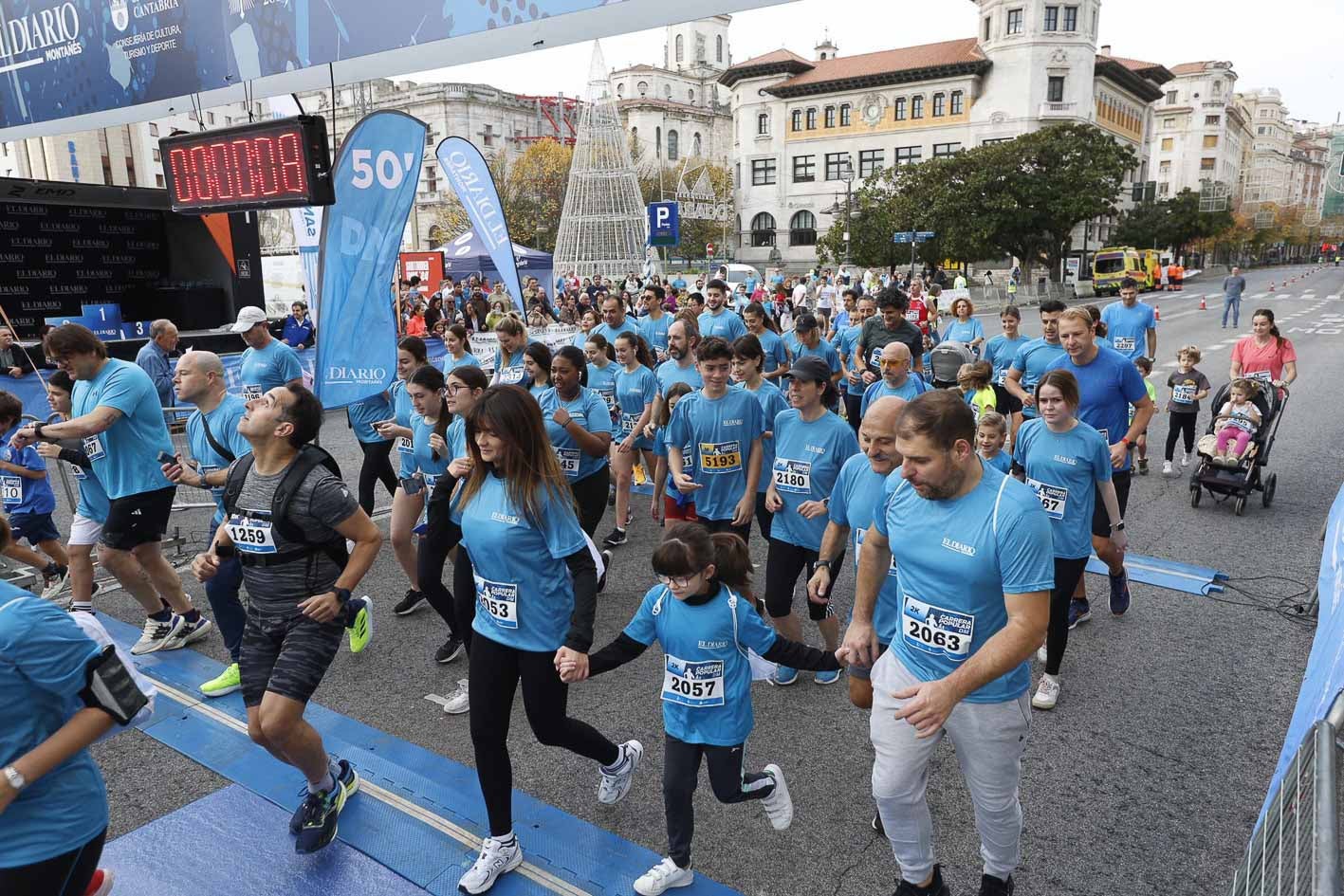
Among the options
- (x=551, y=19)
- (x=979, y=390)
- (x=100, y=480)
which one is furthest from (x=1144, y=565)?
(x=100, y=480)

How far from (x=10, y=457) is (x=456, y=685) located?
4.23 m

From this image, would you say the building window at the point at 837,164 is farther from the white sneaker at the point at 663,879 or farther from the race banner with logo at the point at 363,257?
the white sneaker at the point at 663,879

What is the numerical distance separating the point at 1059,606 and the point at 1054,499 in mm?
601

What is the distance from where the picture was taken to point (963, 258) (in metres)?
50.2

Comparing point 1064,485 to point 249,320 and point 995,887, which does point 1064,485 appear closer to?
point 995,887

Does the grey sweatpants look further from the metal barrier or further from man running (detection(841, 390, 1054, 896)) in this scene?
the metal barrier

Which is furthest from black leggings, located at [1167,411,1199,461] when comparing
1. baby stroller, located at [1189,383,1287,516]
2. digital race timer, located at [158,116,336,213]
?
digital race timer, located at [158,116,336,213]

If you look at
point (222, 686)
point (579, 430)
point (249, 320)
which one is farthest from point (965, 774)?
point (249, 320)

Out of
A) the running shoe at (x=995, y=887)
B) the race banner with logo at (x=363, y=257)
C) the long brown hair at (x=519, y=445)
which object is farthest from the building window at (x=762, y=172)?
the running shoe at (x=995, y=887)

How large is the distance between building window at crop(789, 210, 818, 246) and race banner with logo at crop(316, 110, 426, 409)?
7167 centimetres

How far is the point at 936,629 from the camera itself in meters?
2.89

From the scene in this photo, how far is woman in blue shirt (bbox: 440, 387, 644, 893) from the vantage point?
322 cm

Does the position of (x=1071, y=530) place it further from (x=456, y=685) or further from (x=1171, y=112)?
(x=1171, y=112)

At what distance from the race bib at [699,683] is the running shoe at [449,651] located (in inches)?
103
